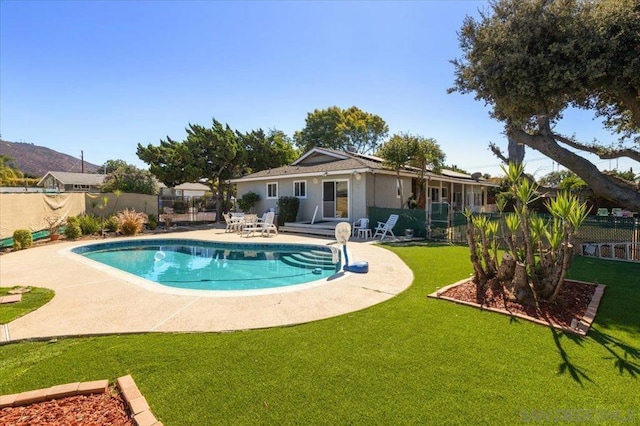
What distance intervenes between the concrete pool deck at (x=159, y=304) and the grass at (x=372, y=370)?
353mm

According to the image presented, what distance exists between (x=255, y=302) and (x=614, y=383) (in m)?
4.64

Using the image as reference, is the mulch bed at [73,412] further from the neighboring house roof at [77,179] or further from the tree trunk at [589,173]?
the neighboring house roof at [77,179]

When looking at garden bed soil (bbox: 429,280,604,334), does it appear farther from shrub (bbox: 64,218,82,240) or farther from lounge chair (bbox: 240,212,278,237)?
shrub (bbox: 64,218,82,240)

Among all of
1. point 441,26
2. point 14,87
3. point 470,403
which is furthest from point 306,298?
point 14,87

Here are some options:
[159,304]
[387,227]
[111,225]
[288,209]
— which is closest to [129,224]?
[111,225]

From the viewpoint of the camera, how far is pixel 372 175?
54.5ft

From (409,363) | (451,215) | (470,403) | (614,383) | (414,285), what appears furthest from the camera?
(451,215)

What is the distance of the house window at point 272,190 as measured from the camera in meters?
21.1

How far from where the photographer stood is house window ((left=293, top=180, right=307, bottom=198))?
63.3 feet

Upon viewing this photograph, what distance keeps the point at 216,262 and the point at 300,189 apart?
9.44 meters

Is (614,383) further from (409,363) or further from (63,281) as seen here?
(63,281)

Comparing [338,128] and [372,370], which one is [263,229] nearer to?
[372,370]

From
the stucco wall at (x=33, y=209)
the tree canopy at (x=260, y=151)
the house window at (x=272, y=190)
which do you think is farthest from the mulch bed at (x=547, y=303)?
the tree canopy at (x=260, y=151)

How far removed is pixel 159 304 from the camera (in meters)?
5.38
